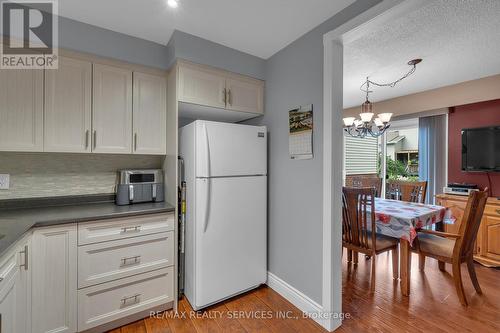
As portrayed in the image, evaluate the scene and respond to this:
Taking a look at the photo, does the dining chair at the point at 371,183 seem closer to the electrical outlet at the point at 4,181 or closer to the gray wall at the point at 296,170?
the gray wall at the point at 296,170

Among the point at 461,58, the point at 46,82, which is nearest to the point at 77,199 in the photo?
the point at 46,82

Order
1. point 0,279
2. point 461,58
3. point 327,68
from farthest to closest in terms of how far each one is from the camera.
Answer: point 461,58 → point 327,68 → point 0,279

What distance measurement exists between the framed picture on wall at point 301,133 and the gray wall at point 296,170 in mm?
46

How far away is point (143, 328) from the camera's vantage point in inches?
69.4

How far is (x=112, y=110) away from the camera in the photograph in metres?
2.00

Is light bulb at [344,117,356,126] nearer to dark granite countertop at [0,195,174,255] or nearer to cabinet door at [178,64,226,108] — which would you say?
cabinet door at [178,64,226,108]

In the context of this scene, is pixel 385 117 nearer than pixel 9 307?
No

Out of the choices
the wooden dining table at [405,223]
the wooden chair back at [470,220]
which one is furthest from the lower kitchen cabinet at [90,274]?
the wooden chair back at [470,220]

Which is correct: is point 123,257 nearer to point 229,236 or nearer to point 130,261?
point 130,261

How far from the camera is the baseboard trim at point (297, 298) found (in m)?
1.83

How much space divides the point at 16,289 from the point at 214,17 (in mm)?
Answer: 2177

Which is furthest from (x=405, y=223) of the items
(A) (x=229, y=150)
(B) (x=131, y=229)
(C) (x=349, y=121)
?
(B) (x=131, y=229)

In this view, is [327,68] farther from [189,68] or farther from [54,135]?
[54,135]

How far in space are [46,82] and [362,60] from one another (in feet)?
9.84
